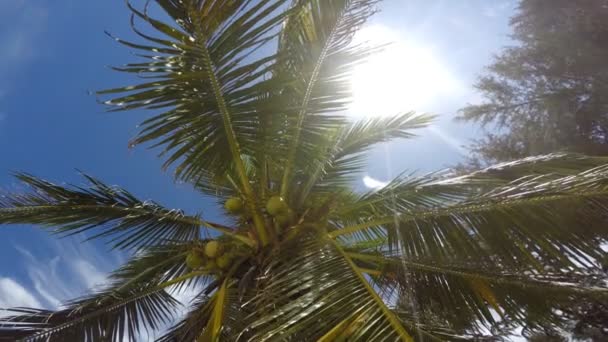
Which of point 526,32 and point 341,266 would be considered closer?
point 341,266

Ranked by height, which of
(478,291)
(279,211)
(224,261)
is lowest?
(478,291)

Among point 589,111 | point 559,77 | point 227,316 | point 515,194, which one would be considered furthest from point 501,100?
point 227,316

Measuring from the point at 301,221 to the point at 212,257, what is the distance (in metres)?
0.73

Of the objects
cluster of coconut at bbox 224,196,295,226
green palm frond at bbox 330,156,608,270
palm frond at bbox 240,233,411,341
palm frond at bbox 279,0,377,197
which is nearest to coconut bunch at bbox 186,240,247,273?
cluster of coconut at bbox 224,196,295,226

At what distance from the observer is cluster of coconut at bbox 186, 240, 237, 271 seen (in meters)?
3.28

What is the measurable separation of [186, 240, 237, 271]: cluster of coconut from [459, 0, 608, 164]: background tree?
622 cm

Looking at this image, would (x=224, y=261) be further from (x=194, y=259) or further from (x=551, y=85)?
(x=551, y=85)

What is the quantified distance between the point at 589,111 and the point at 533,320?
6369mm

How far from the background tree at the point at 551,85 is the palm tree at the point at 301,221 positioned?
5324mm

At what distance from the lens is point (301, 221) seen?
331 centimetres

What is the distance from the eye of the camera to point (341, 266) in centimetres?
258

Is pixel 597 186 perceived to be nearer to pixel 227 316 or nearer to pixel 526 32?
pixel 227 316

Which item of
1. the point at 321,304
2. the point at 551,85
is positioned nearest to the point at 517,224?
the point at 321,304

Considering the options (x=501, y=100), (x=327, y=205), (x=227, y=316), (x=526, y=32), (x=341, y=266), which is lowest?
(x=227, y=316)
